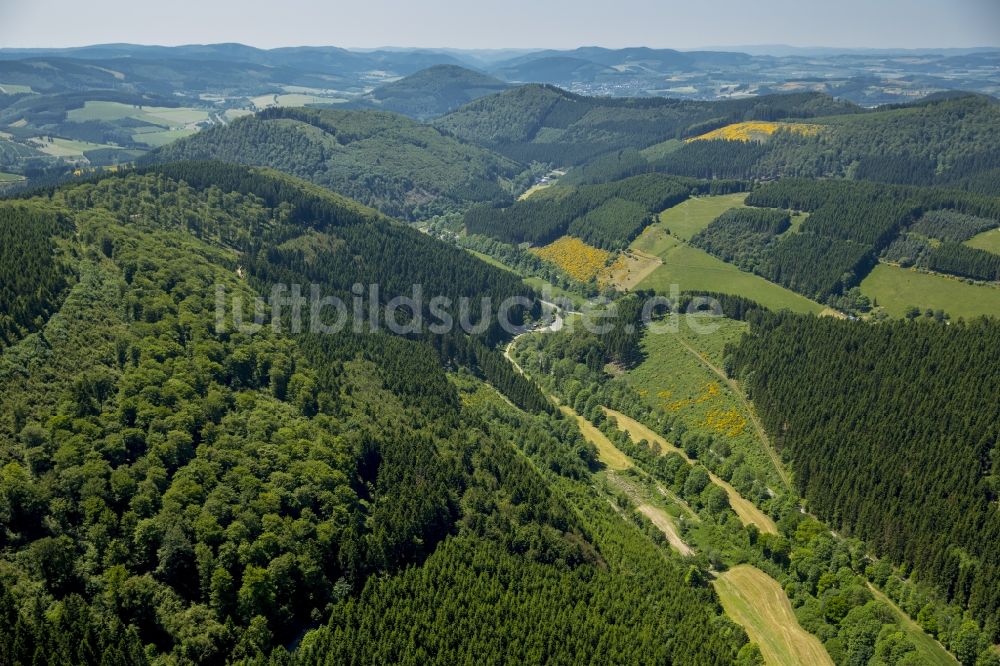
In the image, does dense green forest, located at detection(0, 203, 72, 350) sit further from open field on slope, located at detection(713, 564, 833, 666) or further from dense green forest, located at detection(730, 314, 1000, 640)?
dense green forest, located at detection(730, 314, 1000, 640)

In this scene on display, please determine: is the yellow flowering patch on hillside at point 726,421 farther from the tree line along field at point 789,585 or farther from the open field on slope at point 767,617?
the open field on slope at point 767,617

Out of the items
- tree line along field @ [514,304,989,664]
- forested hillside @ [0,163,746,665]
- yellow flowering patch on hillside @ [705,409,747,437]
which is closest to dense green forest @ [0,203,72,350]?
forested hillside @ [0,163,746,665]

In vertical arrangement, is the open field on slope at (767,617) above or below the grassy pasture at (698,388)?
below

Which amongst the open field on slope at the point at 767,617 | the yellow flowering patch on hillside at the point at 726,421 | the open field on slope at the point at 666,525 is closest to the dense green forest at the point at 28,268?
the open field on slope at the point at 666,525

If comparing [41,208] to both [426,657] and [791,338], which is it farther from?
[791,338]

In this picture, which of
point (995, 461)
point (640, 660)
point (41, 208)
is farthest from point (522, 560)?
point (41, 208)
